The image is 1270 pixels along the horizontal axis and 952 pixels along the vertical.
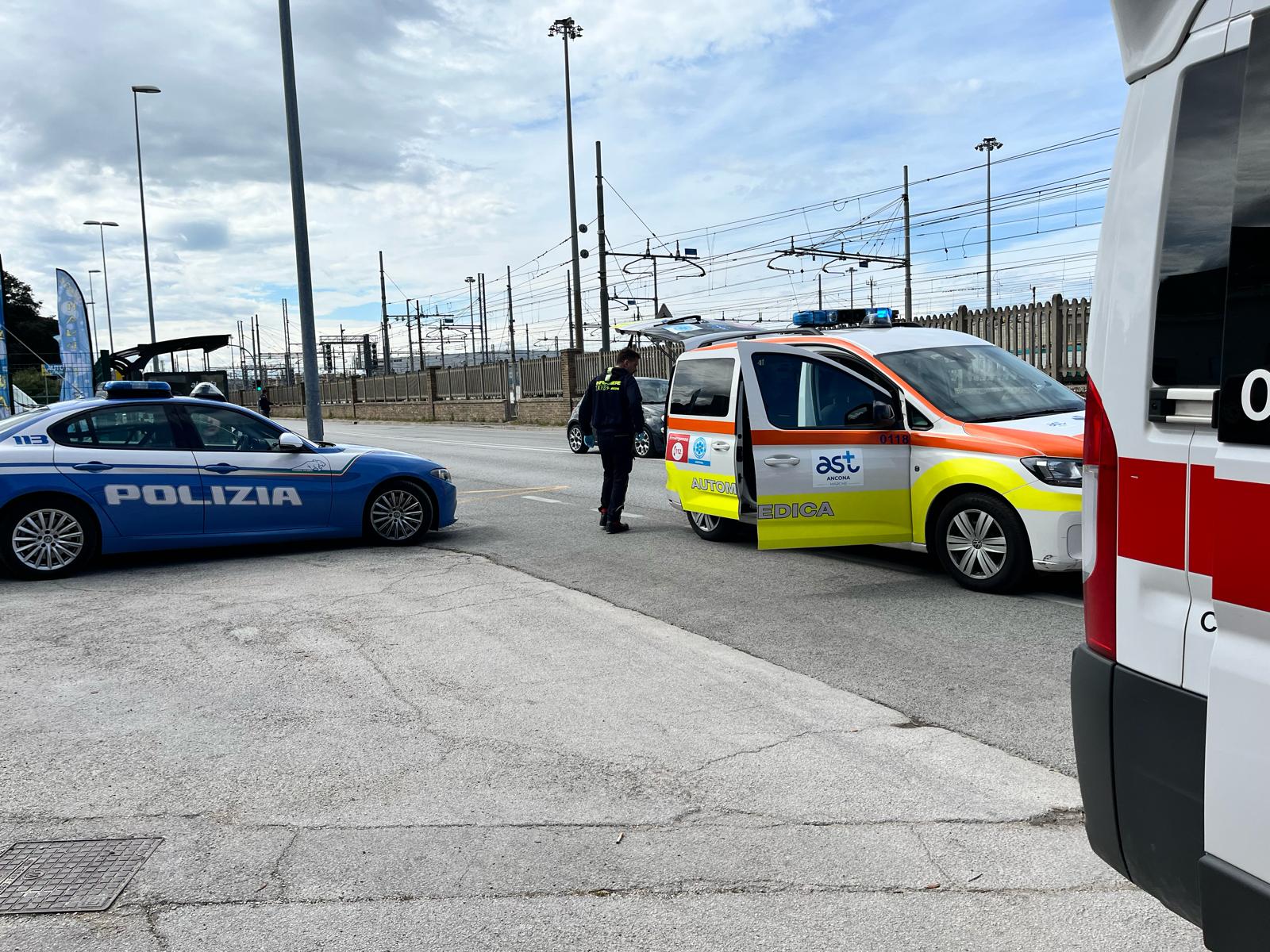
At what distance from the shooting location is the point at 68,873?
3.35 meters

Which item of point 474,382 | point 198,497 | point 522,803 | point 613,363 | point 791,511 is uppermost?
point 613,363

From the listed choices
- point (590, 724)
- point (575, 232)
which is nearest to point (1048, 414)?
point (590, 724)

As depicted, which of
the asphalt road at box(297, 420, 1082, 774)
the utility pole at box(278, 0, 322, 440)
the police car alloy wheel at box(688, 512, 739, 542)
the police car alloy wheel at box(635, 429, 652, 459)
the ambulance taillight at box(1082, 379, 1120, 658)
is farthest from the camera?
the police car alloy wheel at box(635, 429, 652, 459)

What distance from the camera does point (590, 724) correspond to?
4.64 m

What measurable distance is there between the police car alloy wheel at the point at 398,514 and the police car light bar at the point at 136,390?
202cm

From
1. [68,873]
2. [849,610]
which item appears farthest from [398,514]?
[68,873]

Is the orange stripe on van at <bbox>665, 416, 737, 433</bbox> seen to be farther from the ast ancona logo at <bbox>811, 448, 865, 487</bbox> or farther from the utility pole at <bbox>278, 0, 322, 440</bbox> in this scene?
the utility pole at <bbox>278, 0, 322, 440</bbox>

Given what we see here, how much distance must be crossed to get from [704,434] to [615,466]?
4.71 feet

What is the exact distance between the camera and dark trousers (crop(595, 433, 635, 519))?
10.2 meters

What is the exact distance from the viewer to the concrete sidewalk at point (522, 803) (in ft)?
9.77

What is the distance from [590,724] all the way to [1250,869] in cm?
306

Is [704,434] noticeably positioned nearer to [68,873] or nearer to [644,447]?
[68,873]

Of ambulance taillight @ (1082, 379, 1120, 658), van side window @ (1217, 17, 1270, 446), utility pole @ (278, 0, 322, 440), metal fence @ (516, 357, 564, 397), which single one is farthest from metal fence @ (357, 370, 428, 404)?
van side window @ (1217, 17, 1270, 446)

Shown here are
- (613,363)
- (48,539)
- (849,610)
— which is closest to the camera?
(849,610)
